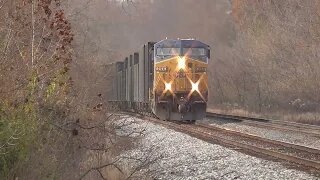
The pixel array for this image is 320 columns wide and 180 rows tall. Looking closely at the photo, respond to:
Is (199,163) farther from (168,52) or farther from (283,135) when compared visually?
(168,52)

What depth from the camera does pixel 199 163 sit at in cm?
1094

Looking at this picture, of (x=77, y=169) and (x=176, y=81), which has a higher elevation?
(x=176, y=81)

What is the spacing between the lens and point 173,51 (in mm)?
21047

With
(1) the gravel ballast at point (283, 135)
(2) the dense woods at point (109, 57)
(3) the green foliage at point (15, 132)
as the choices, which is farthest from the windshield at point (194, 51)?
(3) the green foliage at point (15, 132)

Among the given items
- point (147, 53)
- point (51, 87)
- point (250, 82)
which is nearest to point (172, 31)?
point (250, 82)

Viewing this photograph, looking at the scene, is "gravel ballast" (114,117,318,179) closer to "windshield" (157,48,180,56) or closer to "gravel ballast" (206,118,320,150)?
"gravel ballast" (206,118,320,150)

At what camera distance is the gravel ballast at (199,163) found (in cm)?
938

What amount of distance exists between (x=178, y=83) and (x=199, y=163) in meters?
10.0

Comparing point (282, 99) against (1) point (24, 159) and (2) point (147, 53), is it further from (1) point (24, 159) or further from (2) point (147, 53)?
(1) point (24, 159)

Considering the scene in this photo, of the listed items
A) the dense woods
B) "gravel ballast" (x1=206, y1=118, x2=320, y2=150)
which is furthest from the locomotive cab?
the dense woods

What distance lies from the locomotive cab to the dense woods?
82.8 inches

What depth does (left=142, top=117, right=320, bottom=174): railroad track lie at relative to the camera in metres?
10.7

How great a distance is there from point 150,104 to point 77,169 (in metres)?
14.7

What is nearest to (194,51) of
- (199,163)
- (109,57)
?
(199,163)
